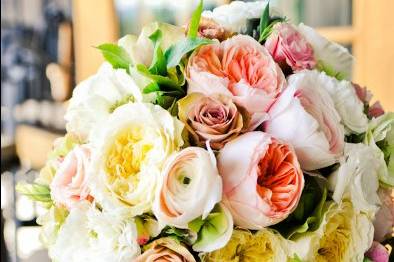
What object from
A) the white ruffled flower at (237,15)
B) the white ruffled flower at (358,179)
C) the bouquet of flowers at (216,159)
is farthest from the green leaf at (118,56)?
the white ruffled flower at (358,179)

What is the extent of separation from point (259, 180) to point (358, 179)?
0.10 meters

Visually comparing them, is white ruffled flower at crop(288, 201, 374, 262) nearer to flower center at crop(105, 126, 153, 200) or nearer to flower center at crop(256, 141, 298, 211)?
flower center at crop(256, 141, 298, 211)

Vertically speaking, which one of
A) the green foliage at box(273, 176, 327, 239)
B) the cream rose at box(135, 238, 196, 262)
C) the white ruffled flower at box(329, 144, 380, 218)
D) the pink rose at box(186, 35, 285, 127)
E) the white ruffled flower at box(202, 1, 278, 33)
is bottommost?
the cream rose at box(135, 238, 196, 262)

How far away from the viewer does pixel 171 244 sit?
1.78ft

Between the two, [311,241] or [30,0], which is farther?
[30,0]

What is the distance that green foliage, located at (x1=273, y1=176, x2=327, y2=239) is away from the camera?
0.56 meters

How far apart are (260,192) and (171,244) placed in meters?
0.09

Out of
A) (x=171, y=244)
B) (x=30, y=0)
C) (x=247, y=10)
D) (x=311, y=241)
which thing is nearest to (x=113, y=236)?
(x=171, y=244)

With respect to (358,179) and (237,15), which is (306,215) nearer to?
(358,179)

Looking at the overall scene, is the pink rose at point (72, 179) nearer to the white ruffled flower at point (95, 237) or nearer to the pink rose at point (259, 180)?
the white ruffled flower at point (95, 237)

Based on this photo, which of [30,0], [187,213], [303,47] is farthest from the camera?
[30,0]

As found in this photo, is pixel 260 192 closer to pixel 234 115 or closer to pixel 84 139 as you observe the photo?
pixel 234 115

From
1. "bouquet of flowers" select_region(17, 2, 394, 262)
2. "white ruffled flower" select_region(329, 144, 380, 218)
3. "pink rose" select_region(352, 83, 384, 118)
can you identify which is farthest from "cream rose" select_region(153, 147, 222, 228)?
"pink rose" select_region(352, 83, 384, 118)

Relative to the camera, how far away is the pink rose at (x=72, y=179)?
59 cm
